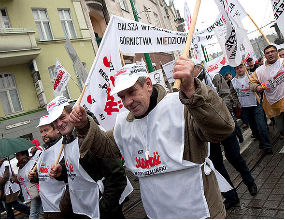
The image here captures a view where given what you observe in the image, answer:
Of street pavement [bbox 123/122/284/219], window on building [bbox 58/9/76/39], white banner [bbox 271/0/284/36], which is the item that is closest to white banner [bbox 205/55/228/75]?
street pavement [bbox 123/122/284/219]

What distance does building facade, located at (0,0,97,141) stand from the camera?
11.7 metres

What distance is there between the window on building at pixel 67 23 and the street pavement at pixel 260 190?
11774 millimetres

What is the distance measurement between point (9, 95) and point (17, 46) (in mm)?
2338

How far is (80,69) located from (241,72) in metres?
3.62

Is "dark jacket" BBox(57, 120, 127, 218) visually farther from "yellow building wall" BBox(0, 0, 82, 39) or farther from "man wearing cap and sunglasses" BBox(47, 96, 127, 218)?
"yellow building wall" BBox(0, 0, 82, 39)

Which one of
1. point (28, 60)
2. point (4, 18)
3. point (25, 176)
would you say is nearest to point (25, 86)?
point (28, 60)

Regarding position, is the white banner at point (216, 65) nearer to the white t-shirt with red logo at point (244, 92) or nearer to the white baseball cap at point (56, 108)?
the white t-shirt with red logo at point (244, 92)

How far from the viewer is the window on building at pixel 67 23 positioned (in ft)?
48.2

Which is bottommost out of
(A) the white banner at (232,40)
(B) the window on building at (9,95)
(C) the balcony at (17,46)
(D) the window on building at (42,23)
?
(A) the white banner at (232,40)

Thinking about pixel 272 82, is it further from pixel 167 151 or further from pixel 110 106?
pixel 167 151

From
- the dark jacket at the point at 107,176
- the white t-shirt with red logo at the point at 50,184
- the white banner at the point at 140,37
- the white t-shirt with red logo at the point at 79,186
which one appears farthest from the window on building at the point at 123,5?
the dark jacket at the point at 107,176

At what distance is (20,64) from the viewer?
1261cm

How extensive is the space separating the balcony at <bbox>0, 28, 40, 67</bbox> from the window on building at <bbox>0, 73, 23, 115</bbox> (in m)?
0.66

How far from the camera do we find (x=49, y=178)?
301 cm
